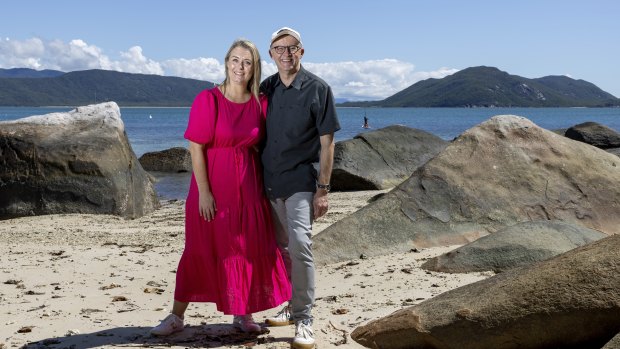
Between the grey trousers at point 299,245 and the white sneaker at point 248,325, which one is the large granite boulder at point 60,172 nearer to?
the white sneaker at point 248,325

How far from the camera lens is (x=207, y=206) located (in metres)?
4.96

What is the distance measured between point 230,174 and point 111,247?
4.27 meters

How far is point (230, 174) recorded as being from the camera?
4969mm

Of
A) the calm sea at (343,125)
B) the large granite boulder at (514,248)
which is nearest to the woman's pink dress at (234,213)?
the large granite boulder at (514,248)

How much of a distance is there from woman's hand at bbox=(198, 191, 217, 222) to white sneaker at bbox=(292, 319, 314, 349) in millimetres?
874


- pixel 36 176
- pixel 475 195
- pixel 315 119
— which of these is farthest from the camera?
pixel 36 176

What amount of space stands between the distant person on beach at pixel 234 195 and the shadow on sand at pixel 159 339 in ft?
0.87

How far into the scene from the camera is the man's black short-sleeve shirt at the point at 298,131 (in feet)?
16.0

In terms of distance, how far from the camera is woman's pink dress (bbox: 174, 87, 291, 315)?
4.96 m

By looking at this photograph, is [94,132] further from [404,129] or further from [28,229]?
[404,129]

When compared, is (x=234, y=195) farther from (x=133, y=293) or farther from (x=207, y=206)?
(x=133, y=293)

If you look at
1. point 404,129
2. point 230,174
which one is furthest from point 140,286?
point 404,129

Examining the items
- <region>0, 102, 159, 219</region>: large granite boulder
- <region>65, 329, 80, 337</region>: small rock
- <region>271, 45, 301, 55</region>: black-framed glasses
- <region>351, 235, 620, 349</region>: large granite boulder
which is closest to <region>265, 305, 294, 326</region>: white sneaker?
<region>351, 235, 620, 349</region>: large granite boulder

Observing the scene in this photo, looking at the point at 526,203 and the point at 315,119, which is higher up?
the point at 315,119
